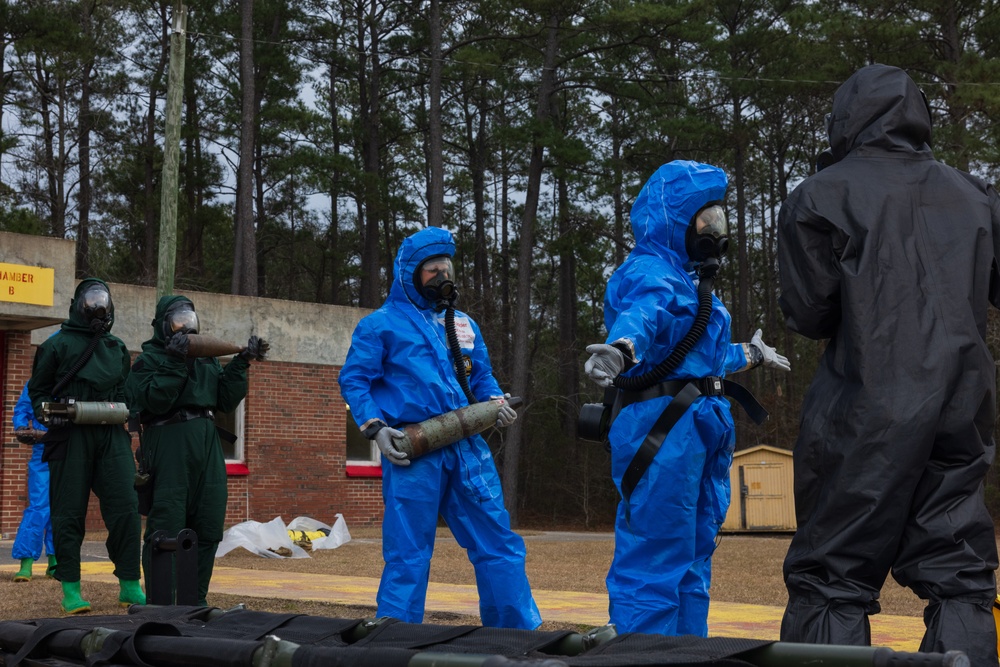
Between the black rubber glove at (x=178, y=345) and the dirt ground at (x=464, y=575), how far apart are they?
5.37ft

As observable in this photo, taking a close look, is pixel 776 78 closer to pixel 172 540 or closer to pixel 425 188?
pixel 425 188

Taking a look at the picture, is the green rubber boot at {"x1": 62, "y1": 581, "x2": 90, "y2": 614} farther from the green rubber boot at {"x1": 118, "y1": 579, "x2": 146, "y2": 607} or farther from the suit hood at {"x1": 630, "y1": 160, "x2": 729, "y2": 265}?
the suit hood at {"x1": 630, "y1": 160, "x2": 729, "y2": 265}

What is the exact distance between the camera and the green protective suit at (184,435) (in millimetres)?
7227

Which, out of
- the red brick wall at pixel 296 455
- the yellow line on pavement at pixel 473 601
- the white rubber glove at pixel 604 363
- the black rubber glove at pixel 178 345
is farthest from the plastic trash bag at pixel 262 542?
the white rubber glove at pixel 604 363

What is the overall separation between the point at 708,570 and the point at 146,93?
3236 centimetres

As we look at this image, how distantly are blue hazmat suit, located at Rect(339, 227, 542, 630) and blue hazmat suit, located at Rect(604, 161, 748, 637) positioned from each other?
0.95m

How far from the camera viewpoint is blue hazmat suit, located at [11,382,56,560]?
1028 cm

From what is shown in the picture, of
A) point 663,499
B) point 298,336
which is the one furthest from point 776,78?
point 663,499

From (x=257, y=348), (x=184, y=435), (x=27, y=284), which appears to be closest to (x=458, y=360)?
(x=257, y=348)

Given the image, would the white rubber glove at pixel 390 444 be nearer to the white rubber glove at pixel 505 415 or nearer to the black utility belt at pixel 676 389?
the white rubber glove at pixel 505 415

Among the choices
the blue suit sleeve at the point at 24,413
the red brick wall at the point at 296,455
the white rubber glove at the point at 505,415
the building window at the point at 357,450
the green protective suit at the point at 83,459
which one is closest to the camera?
the white rubber glove at the point at 505,415

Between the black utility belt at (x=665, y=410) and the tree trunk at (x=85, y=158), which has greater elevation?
the tree trunk at (x=85, y=158)

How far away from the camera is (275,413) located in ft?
66.8

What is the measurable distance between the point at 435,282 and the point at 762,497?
16.9 m
